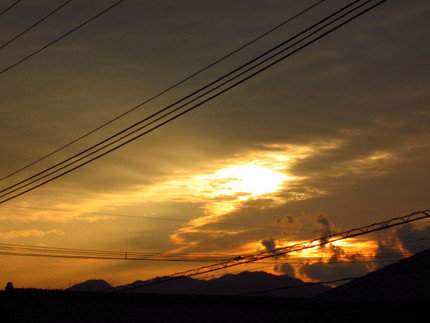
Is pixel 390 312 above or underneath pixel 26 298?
underneath

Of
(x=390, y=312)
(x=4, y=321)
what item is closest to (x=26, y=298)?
(x=4, y=321)

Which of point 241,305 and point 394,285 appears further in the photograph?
point 241,305

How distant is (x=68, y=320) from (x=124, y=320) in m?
2.97

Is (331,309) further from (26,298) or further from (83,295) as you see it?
(26,298)

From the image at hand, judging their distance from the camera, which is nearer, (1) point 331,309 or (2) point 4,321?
(2) point 4,321

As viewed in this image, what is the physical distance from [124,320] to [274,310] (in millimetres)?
9839

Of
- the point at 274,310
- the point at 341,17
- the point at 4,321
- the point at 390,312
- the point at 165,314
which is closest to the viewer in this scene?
the point at 341,17

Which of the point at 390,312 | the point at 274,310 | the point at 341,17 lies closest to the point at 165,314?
the point at 274,310

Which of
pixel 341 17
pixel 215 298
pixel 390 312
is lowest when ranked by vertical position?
pixel 390 312

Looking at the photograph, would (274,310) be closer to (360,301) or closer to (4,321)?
(360,301)

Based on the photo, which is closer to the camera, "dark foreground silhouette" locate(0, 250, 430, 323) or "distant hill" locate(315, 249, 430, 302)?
"dark foreground silhouette" locate(0, 250, 430, 323)

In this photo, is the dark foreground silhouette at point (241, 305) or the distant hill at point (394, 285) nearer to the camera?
the dark foreground silhouette at point (241, 305)

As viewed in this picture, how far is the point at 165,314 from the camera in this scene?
30.9m

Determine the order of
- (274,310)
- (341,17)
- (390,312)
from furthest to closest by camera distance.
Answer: (274,310), (390,312), (341,17)
